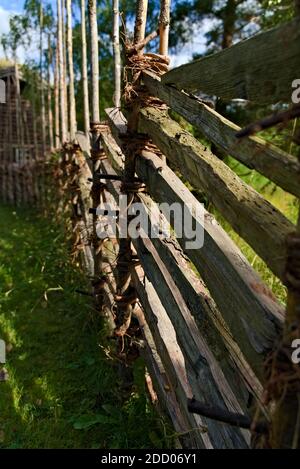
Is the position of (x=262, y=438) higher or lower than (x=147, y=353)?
higher

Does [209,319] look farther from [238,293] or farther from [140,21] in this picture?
[140,21]

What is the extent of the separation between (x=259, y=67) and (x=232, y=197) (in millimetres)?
404

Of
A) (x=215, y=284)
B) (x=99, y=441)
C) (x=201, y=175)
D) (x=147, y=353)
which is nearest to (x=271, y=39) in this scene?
(x=201, y=175)

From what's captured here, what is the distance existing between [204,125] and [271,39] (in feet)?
1.93

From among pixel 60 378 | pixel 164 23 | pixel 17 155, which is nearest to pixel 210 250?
pixel 164 23

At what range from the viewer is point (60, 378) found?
11.2ft

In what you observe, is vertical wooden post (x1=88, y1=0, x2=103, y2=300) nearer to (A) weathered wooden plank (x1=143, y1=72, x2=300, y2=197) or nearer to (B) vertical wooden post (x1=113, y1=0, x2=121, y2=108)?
(B) vertical wooden post (x1=113, y1=0, x2=121, y2=108)

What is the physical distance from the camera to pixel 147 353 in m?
2.63

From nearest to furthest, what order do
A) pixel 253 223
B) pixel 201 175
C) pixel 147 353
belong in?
pixel 253 223 < pixel 201 175 < pixel 147 353

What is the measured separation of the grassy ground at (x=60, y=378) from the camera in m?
2.78
